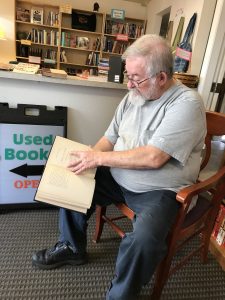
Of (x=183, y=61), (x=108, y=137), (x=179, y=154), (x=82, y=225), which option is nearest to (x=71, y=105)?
(x=108, y=137)

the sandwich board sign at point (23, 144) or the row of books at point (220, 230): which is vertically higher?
the sandwich board sign at point (23, 144)

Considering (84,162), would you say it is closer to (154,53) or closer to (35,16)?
(154,53)

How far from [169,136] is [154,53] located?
1.19ft

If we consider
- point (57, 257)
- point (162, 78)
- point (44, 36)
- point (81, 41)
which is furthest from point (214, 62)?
point (44, 36)

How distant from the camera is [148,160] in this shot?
1032 millimetres

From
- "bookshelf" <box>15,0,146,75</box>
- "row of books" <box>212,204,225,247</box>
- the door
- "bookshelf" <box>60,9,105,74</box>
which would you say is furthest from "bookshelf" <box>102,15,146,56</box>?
"row of books" <box>212,204,225,247</box>

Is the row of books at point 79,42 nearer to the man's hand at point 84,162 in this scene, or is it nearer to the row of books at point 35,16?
the row of books at point 35,16

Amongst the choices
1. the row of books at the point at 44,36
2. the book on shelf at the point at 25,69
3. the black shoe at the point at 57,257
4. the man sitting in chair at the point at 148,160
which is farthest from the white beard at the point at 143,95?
the row of books at the point at 44,36

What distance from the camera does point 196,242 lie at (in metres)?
1.65

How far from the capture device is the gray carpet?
1.19m

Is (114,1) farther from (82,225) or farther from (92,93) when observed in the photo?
(82,225)

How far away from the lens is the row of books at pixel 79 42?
4711 mm

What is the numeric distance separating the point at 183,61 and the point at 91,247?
165 cm

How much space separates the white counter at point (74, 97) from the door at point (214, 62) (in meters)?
0.68
